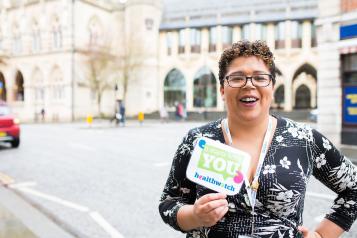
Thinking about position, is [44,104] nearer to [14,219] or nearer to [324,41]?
[324,41]

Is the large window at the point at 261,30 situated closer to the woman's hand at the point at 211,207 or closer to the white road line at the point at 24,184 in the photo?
the white road line at the point at 24,184

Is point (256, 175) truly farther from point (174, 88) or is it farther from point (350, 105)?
point (174, 88)

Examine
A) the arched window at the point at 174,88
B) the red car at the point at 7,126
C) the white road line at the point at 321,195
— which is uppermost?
the arched window at the point at 174,88

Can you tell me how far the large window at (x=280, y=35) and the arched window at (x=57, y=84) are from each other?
24.0 meters

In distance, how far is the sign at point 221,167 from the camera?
5.42ft

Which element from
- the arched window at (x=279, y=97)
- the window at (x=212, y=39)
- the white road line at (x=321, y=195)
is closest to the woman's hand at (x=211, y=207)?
the white road line at (x=321, y=195)

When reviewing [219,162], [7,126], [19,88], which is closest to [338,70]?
[7,126]

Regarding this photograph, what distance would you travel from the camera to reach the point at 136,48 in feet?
134

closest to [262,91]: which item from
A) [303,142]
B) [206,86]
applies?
[303,142]

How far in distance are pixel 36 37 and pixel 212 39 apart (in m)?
21.1

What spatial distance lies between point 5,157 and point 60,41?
1313 inches

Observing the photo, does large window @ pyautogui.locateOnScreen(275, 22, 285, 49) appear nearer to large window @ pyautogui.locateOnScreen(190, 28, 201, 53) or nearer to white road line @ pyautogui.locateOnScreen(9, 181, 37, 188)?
large window @ pyautogui.locateOnScreen(190, 28, 201, 53)

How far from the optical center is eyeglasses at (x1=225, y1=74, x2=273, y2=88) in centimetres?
182

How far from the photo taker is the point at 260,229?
174 centimetres
